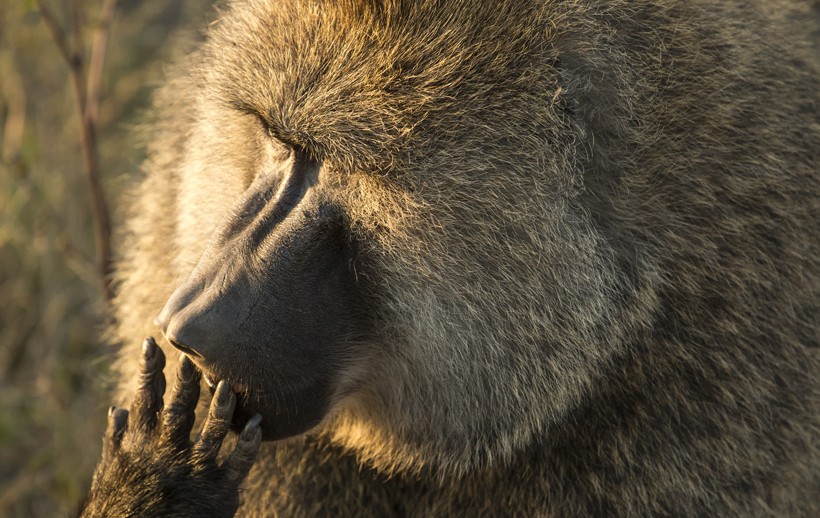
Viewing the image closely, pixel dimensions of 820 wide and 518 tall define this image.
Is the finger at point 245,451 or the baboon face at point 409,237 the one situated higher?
the baboon face at point 409,237

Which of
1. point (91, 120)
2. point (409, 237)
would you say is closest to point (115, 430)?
point (409, 237)

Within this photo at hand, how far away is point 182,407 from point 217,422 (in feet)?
0.60

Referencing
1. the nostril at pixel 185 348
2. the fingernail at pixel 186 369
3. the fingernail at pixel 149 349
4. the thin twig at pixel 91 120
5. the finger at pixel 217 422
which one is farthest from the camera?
the thin twig at pixel 91 120

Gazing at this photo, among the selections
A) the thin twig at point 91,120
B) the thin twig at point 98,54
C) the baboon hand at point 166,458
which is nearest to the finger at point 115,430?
the baboon hand at point 166,458

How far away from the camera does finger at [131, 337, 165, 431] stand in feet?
7.91

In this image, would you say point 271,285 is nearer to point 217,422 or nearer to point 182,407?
point 217,422

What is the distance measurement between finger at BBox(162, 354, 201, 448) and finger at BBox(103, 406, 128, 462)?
0.55 feet

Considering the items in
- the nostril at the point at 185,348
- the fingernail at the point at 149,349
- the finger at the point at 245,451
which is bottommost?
the finger at the point at 245,451

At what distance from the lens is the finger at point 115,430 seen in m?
2.49

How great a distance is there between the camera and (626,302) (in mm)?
2297

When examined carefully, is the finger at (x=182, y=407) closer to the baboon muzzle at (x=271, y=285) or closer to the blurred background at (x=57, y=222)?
the baboon muzzle at (x=271, y=285)

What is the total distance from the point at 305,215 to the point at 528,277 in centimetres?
49

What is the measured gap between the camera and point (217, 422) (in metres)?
2.21

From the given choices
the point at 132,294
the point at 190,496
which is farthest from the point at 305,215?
the point at 132,294
